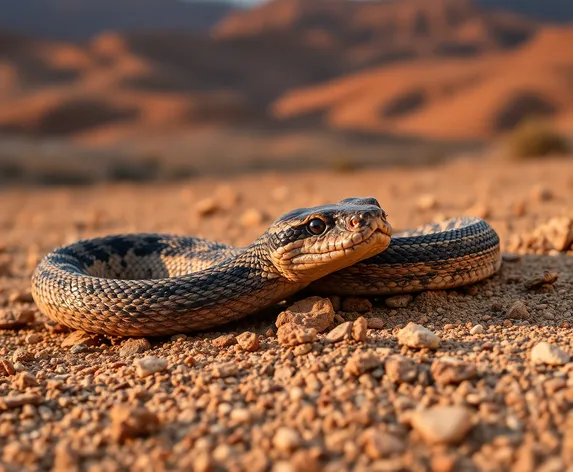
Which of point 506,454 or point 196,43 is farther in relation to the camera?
point 196,43

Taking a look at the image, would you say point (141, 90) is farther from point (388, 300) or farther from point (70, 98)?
point (388, 300)

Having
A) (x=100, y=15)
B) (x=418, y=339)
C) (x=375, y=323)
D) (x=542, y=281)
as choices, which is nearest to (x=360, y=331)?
(x=418, y=339)

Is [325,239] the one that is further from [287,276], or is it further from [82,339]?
[82,339]

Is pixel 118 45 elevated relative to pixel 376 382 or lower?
elevated

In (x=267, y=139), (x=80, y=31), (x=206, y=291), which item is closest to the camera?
(x=206, y=291)

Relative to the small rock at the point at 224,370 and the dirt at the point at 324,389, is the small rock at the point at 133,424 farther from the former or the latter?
the small rock at the point at 224,370

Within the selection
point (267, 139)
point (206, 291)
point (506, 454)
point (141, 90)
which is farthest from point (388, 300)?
point (141, 90)

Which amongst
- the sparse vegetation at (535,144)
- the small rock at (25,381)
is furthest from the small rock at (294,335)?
the sparse vegetation at (535,144)
